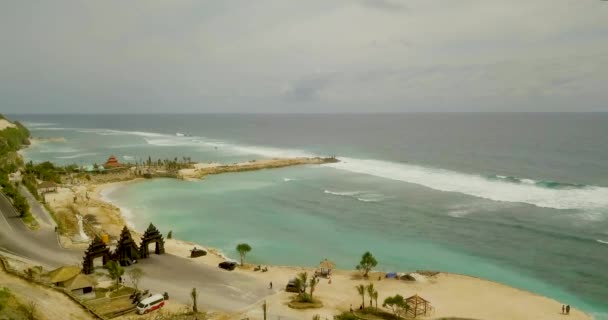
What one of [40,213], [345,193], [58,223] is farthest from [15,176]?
[345,193]

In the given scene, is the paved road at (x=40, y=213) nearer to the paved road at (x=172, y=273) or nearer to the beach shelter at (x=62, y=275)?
the paved road at (x=172, y=273)

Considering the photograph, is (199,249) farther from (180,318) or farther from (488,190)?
(488,190)

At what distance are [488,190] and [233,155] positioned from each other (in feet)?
251

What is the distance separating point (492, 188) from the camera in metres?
72.3

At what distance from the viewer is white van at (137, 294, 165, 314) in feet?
85.7

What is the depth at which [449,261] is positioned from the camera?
4094cm

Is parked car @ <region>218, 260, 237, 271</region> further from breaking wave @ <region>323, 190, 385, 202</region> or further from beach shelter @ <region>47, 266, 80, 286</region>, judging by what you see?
breaking wave @ <region>323, 190, 385, 202</region>

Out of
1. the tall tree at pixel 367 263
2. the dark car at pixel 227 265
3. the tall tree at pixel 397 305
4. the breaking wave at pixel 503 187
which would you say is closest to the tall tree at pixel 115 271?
the dark car at pixel 227 265

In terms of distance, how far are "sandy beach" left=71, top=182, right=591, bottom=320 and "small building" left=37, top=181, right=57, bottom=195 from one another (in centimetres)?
3455

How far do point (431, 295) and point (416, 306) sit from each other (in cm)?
440

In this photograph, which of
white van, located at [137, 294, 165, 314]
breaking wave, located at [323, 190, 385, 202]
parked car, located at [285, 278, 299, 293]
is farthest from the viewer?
breaking wave, located at [323, 190, 385, 202]

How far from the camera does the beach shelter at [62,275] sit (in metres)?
27.5

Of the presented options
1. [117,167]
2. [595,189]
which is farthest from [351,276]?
[117,167]

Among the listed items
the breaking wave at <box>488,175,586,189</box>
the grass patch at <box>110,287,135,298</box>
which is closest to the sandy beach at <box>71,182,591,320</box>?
the grass patch at <box>110,287,135,298</box>
